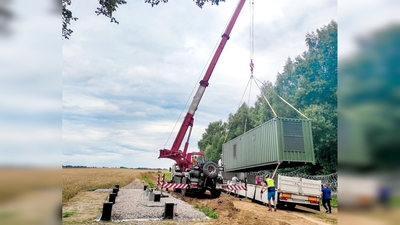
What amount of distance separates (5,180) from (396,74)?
1834mm

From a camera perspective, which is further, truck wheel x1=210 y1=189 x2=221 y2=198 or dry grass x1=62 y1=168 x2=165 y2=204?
truck wheel x1=210 y1=189 x2=221 y2=198

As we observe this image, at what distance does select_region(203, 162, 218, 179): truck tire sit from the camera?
12.0m

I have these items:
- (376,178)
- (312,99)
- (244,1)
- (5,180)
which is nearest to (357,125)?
(376,178)

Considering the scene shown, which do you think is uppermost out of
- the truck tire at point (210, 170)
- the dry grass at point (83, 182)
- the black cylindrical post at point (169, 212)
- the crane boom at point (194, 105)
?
the crane boom at point (194, 105)

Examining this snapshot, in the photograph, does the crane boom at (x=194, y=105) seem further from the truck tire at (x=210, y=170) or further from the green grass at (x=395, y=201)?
the green grass at (x=395, y=201)

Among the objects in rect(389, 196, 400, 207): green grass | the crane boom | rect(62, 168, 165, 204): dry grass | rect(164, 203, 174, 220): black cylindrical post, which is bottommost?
rect(62, 168, 165, 204): dry grass

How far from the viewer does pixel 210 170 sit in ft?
40.1

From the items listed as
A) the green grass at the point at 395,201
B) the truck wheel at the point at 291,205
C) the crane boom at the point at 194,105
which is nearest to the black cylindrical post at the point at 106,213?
the green grass at the point at 395,201

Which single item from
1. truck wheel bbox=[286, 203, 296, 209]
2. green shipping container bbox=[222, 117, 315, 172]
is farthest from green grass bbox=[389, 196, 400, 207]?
truck wheel bbox=[286, 203, 296, 209]

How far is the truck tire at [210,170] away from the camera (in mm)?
12023

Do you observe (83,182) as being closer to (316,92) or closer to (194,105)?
(194,105)

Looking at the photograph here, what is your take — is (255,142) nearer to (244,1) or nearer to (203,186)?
(203,186)

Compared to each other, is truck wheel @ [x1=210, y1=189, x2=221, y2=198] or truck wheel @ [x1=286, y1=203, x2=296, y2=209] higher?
truck wheel @ [x1=210, y1=189, x2=221, y2=198]

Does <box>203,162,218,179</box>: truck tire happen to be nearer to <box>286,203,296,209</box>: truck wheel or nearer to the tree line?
the tree line
